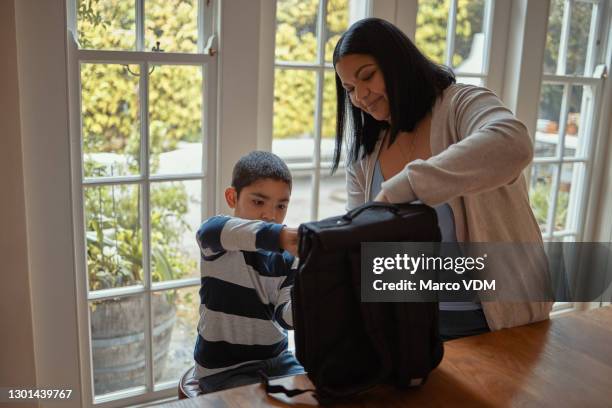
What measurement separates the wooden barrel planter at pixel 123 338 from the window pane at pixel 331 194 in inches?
30.1

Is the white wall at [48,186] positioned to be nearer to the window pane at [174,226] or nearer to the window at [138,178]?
the window at [138,178]

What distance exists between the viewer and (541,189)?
9.56 ft

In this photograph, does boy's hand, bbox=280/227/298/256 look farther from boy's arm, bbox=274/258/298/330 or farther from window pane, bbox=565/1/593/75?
window pane, bbox=565/1/593/75

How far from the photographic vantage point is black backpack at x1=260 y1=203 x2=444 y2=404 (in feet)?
3.13

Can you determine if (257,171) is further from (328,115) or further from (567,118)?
(567,118)

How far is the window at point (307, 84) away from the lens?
2.08 m

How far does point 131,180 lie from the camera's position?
6.12ft

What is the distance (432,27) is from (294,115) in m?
0.67

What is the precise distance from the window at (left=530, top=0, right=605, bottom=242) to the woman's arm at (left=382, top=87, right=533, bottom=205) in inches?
70.7

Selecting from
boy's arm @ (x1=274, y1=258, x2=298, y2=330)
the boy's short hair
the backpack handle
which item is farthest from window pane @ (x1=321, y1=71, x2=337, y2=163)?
the backpack handle

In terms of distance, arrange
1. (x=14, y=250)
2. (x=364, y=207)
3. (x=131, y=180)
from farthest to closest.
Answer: (x=131, y=180), (x=14, y=250), (x=364, y=207)

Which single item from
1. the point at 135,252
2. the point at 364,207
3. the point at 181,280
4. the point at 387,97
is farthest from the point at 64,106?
the point at 364,207

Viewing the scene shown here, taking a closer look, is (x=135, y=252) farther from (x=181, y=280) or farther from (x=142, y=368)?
(x=142, y=368)

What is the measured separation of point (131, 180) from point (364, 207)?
1057mm
